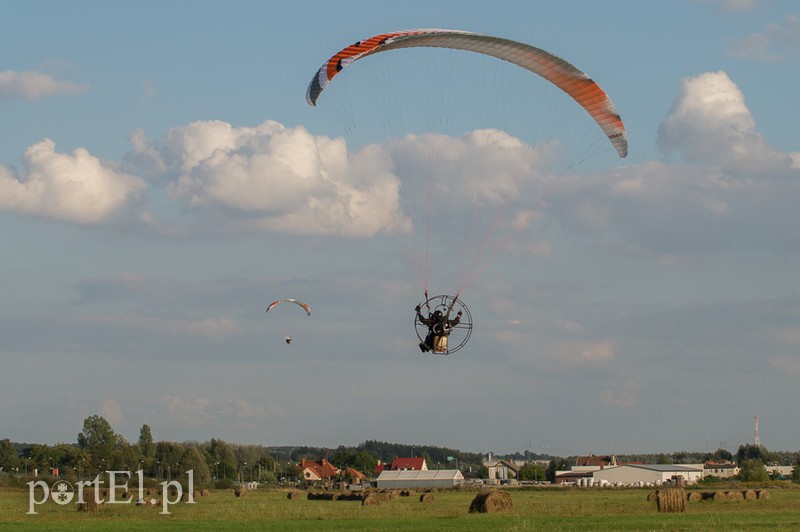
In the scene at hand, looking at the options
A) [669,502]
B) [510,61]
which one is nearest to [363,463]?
[669,502]

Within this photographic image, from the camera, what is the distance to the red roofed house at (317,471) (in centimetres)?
13638

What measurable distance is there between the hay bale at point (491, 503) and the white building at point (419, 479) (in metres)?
65.0

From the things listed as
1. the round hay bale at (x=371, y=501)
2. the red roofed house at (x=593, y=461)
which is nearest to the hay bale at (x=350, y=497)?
the round hay bale at (x=371, y=501)

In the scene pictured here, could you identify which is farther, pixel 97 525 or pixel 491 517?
pixel 491 517

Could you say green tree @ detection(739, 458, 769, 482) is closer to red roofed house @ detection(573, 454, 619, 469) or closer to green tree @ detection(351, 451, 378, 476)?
red roofed house @ detection(573, 454, 619, 469)

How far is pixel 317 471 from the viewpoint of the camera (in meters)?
143

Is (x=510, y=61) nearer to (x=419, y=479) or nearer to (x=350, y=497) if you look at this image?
(x=350, y=497)

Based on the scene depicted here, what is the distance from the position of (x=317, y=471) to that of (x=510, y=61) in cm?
12124

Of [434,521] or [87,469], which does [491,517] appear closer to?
[434,521]

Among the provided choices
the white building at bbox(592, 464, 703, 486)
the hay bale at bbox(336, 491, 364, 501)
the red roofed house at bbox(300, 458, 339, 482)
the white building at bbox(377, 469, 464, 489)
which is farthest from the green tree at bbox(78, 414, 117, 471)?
the hay bale at bbox(336, 491, 364, 501)

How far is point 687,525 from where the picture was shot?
25438mm

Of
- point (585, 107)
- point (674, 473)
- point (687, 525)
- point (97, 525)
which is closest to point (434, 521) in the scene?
point (687, 525)

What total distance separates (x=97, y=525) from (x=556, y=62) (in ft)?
56.6

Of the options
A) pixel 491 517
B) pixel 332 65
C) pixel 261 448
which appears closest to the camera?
pixel 332 65
